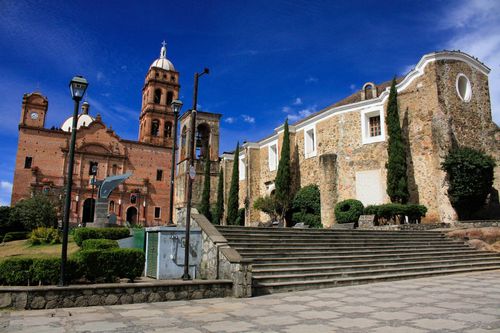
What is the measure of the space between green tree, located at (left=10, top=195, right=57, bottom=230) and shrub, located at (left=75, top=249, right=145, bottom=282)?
2652 cm

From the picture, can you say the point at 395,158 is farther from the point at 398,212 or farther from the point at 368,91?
the point at 368,91

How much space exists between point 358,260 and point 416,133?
1303 cm

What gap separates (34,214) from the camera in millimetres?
31469

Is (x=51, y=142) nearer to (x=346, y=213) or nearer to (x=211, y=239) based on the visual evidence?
(x=346, y=213)

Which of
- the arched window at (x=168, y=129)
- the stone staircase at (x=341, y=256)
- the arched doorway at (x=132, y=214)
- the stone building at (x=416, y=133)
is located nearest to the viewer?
the stone staircase at (x=341, y=256)

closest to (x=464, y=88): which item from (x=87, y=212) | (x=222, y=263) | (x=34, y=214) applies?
(x=222, y=263)

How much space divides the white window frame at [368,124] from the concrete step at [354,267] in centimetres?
1061

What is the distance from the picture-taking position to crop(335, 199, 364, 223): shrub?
21.6 meters

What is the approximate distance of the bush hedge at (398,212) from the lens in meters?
19.6

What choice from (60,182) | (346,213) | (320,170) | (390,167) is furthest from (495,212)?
(60,182)

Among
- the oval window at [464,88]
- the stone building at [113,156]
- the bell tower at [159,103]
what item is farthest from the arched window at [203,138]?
the oval window at [464,88]

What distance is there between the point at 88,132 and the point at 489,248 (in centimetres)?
4252

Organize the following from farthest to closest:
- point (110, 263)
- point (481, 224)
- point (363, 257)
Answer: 1. point (481, 224)
2. point (363, 257)
3. point (110, 263)

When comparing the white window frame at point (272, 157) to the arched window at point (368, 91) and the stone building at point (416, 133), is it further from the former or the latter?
the arched window at point (368, 91)
